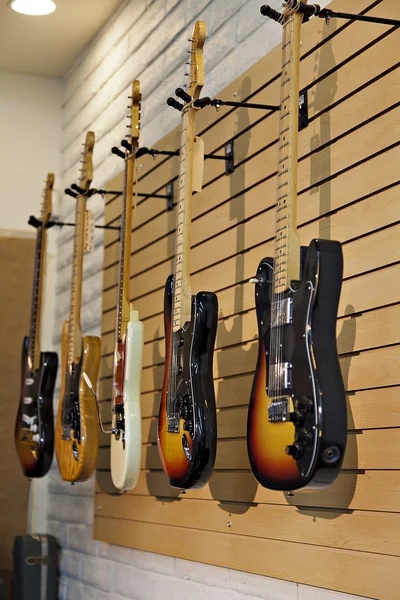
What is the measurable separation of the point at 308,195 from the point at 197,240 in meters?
0.70

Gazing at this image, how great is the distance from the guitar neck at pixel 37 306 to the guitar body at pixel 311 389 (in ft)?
6.20

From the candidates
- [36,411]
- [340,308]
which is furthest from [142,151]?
[36,411]

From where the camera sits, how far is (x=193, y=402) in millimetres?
2270

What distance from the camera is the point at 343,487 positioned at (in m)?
2.02

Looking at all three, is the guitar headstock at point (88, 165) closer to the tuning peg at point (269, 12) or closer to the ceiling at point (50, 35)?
the ceiling at point (50, 35)

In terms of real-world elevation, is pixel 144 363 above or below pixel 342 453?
above

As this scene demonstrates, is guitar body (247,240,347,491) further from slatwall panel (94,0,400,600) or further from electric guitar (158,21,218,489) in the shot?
electric guitar (158,21,218,489)

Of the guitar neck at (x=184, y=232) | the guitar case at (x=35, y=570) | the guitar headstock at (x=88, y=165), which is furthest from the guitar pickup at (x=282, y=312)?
the guitar case at (x=35, y=570)

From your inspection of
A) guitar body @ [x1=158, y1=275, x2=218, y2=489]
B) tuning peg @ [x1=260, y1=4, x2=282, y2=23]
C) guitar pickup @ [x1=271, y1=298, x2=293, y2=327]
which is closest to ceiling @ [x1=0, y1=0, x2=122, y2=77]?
tuning peg @ [x1=260, y1=4, x2=282, y2=23]

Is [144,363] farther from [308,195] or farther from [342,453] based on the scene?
[342,453]

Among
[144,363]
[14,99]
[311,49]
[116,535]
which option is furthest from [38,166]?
[311,49]

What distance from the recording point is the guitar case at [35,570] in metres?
3.83

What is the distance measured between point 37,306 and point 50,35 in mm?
1332

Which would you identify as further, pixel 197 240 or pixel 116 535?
pixel 116 535
